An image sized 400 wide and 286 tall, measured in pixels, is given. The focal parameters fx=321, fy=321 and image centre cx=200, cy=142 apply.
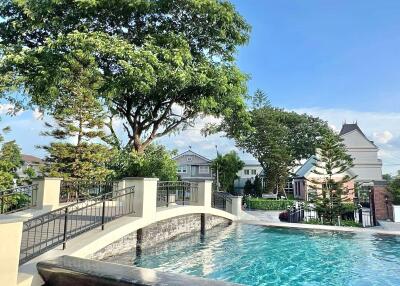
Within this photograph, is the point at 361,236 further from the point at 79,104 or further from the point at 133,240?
the point at 79,104

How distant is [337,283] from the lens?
21.2 feet

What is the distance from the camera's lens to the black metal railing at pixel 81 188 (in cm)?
1270

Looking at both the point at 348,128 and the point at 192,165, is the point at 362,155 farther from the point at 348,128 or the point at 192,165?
the point at 192,165

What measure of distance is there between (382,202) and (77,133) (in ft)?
55.0

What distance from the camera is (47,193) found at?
416 inches

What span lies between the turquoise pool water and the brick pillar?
23.6ft

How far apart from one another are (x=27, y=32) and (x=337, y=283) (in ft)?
48.0

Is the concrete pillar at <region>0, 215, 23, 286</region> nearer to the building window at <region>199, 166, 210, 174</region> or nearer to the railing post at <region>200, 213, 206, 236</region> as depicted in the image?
the railing post at <region>200, 213, 206, 236</region>

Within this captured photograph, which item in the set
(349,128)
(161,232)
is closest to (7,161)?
(161,232)

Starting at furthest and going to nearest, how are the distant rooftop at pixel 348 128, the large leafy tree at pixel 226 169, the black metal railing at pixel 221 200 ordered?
1. the distant rooftop at pixel 348 128
2. the large leafy tree at pixel 226 169
3. the black metal railing at pixel 221 200

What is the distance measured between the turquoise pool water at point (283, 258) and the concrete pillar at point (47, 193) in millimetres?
3928

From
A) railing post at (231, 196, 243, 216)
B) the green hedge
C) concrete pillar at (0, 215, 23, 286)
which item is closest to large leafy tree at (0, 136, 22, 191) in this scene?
concrete pillar at (0, 215, 23, 286)

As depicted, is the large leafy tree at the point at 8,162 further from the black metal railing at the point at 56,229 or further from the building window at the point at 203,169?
the building window at the point at 203,169

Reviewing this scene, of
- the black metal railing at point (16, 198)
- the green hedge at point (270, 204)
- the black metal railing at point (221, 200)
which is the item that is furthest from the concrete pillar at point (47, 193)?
the green hedge at point (270, 204)
